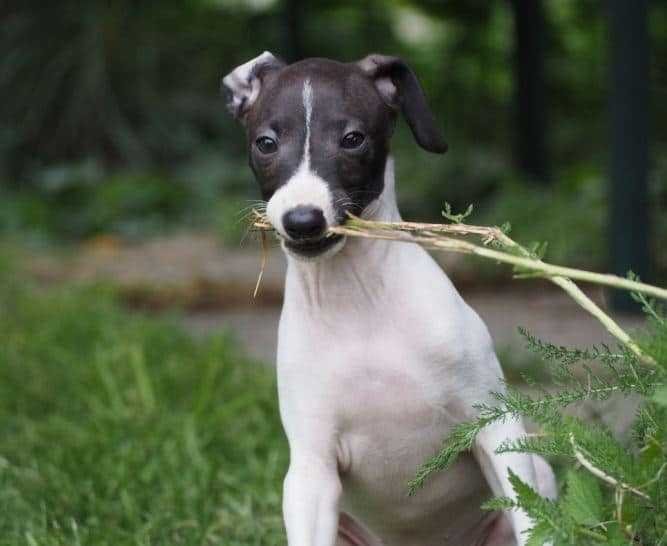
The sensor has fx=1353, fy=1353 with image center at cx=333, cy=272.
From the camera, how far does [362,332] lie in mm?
3078

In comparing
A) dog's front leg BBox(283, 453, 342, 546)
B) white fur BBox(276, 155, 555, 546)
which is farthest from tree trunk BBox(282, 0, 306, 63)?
dog's front leg BBox(283, 453, 342, 546)

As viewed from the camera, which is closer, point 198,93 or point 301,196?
point 301,196

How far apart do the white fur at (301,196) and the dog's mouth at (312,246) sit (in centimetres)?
7

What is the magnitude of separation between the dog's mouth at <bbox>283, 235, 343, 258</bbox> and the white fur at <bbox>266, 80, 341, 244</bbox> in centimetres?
7

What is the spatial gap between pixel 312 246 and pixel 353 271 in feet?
0.97

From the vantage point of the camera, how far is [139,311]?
23.4 feet

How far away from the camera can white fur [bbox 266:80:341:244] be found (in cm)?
277

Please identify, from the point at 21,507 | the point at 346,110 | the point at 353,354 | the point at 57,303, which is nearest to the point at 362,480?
the point at 353,354

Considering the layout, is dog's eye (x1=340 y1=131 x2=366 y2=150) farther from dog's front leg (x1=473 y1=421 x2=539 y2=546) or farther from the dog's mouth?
dog's front leg (x1=473 y1=421 x2=539 y2=546)

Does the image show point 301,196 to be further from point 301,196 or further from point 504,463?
point 504,463

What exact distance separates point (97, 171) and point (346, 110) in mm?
7632

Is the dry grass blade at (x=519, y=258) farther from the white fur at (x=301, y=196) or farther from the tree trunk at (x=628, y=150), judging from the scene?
the tree trunk at (x=628, y=150)

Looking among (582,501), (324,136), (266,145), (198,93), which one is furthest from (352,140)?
(198,93)

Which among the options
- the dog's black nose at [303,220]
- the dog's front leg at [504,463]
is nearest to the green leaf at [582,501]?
the dog's front leg at [504,463]
